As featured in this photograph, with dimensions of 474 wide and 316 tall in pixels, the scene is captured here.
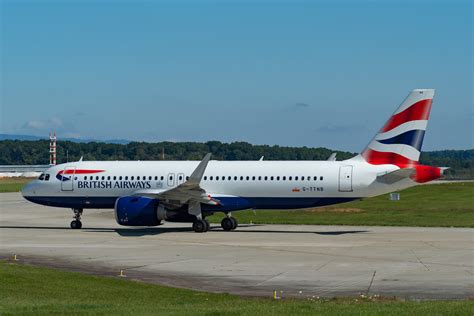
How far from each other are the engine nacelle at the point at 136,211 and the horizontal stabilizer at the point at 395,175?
10.6 metres

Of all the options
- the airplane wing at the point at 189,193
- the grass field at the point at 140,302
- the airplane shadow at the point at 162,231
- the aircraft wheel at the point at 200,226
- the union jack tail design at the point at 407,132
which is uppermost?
the union jack tail design at the point at 407,132

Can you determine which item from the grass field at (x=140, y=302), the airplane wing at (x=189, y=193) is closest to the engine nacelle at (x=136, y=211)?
the airplane wing at (x=189, y=193)

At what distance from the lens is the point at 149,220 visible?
40344 millimetres

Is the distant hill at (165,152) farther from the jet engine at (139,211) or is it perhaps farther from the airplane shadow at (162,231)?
the jet engine at (139,211)

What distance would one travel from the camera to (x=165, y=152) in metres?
131

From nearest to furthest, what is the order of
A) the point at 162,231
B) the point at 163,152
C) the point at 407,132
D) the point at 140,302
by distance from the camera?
the point at 140,302
the point at 407,132
the point at 162,231
the point at 163,152

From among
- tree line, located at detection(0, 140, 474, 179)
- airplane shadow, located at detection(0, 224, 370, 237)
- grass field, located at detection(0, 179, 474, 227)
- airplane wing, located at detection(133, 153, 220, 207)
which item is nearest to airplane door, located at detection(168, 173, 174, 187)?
airplane wing, located at detection(133, 153, 220, 207)

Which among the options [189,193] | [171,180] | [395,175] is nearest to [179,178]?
[171,180]

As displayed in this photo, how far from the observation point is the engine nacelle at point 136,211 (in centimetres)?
4009

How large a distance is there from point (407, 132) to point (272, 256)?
11982 mm

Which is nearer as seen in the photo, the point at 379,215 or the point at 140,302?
the point at 140,302

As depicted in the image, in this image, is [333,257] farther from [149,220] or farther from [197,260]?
[149,220]

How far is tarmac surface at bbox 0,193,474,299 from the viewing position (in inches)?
931

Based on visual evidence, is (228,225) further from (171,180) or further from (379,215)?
(379,215)
